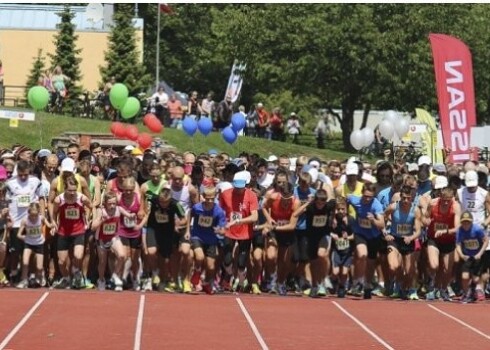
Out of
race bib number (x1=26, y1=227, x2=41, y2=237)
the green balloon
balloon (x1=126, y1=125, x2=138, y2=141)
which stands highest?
the green balloon

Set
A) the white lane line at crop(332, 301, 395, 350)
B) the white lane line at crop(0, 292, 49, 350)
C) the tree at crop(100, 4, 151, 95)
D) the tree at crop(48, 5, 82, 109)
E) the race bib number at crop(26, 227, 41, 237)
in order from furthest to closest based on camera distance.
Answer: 1. the tree at crop(100, 4, 151, 95)
2. the tree at crop(48, 5, 82, 109)
3. the race bib number at crop(26, 227, 41, 237)
4. the white lane line at crop(332, 301, 395, 350)
5. the white lane line at crop(0, 292, 49, 350)

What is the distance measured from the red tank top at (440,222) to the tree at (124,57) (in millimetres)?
36309

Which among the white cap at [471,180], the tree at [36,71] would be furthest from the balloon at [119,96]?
the tree at [36,71]

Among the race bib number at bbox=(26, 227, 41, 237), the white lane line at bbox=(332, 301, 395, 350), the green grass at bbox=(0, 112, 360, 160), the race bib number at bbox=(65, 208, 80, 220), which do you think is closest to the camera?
the white lane line at bbox=(332, 301, 395, 350)

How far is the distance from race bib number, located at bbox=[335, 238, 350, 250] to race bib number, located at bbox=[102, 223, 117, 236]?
2.97 metres

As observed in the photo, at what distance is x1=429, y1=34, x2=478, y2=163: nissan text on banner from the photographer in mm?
26203

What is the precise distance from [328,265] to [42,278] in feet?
12.6

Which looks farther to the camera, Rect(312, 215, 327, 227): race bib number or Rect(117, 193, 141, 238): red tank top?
Rect(312, 215, 327, 227): race bib number

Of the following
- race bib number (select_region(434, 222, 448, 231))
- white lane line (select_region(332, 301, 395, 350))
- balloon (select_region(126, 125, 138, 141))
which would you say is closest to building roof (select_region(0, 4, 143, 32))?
balloon (select_region(126, 125, 138, 141))

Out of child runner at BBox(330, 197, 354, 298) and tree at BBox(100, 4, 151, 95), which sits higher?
tree at BBox(100, 4, 151, 95)

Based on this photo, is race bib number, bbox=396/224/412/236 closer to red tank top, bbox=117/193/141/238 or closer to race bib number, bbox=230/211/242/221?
race bib number, bbox=230/211/242/221

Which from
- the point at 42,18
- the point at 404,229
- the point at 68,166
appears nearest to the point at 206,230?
the point at 68,166

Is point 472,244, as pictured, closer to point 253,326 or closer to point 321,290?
point 321,290

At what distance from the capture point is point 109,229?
1928cm
